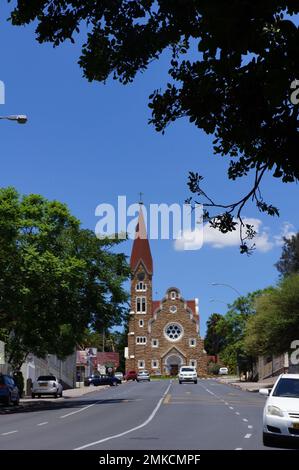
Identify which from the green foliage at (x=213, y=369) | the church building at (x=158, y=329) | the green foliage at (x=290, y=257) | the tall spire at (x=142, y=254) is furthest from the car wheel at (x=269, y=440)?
the green foliage at (x=213, y=369)

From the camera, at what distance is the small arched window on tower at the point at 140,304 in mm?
135000

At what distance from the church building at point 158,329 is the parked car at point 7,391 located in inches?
3251

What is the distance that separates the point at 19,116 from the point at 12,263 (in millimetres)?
14131

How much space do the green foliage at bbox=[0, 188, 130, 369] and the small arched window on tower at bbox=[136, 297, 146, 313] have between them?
8977cm

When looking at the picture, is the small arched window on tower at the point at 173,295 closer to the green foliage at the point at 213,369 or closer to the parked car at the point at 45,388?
the green foliage at the point at 213,369

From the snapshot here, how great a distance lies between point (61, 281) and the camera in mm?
36281

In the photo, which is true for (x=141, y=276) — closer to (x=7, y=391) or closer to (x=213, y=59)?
(x=7, y=391)

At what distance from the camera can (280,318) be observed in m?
53.4

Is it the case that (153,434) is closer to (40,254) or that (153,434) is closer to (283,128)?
(283,128)

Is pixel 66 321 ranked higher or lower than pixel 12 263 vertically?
lower

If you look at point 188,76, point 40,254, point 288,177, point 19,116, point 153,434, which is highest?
point 19,116

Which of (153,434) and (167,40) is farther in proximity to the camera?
(153,434)

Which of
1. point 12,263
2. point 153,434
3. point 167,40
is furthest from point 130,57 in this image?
point 12,263

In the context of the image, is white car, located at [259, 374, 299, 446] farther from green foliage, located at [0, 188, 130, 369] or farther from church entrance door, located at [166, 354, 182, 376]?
church entrance door, located at [166, 354, 182, 376]
